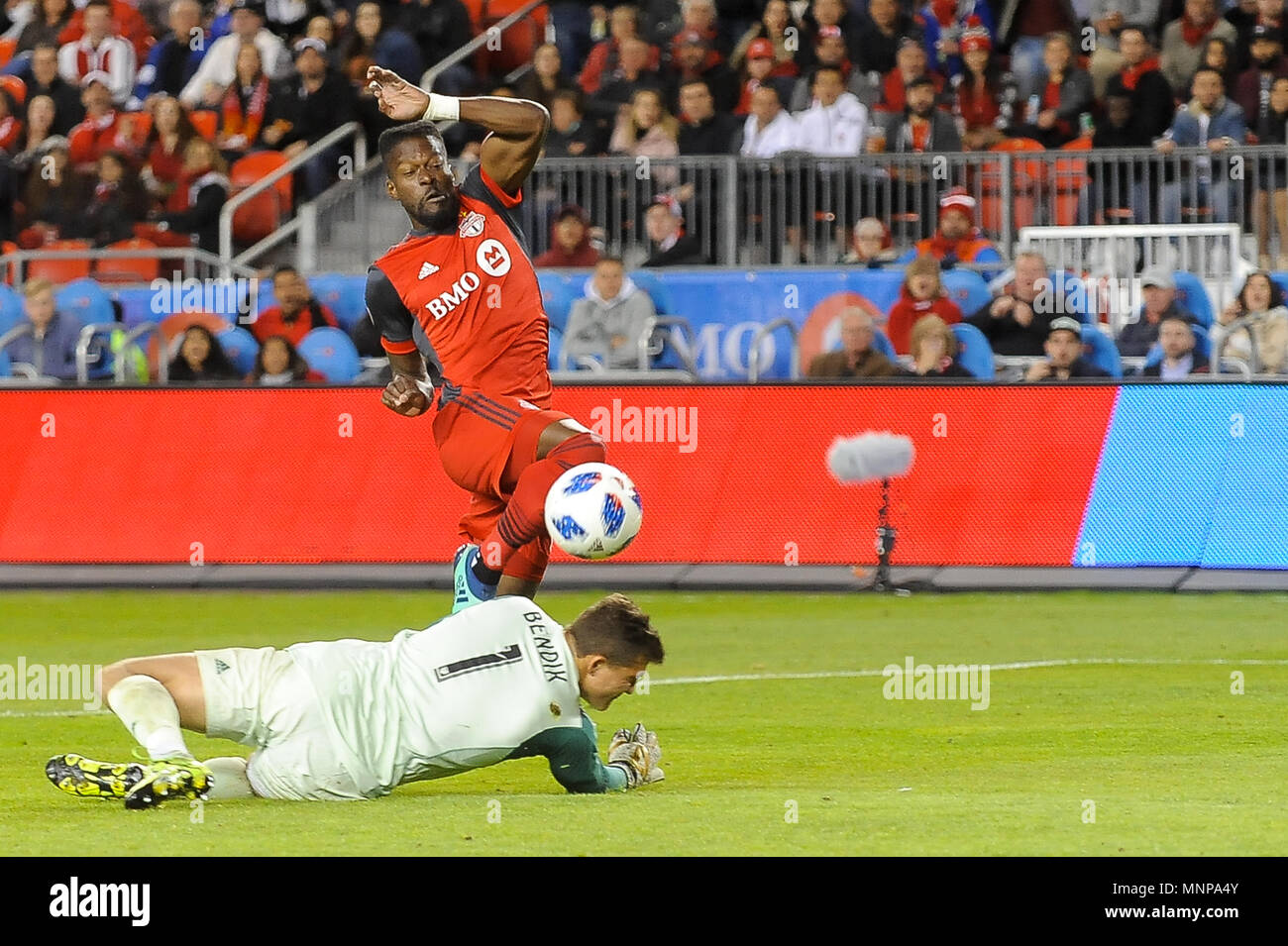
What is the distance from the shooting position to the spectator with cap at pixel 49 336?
2081 centimetres

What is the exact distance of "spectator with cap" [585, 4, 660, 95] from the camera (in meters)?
24.3

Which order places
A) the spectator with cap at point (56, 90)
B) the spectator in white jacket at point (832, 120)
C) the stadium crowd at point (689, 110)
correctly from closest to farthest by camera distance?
the stadium crowd at point (689, 110), the spectator in white jacket at point (832, 120), the spectator with cap at point (56, 90)

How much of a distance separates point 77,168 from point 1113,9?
1179 centimetres

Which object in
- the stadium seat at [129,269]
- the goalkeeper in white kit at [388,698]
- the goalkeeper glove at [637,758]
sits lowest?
the goalkeeper glove at [637,758]

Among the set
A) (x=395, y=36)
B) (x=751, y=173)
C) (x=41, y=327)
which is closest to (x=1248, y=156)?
(x=751, y=173)

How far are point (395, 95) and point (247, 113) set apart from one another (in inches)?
646

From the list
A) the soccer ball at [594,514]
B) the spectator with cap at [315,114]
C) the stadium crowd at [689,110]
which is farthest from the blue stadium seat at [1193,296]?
the soccer ball at [594,514]

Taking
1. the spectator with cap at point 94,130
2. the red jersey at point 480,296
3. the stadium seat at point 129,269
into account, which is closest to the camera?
the red jersey at point 480,296

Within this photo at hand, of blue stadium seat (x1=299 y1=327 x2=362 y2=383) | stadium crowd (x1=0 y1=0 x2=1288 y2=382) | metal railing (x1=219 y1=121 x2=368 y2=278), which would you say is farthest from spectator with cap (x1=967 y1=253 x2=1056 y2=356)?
metal railing (x1=219 y1=121 x2=368 y2=278)

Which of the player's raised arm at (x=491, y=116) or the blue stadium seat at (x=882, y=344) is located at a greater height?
the player's raised arm at (x=491, y=116)

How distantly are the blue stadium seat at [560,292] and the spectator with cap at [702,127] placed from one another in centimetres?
228

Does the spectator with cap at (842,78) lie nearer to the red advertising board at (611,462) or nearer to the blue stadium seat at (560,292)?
the blue stadium seat at (560,292)

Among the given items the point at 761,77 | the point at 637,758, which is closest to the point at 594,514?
the point at 637,758

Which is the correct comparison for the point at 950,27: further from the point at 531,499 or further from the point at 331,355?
the point at 531,499
